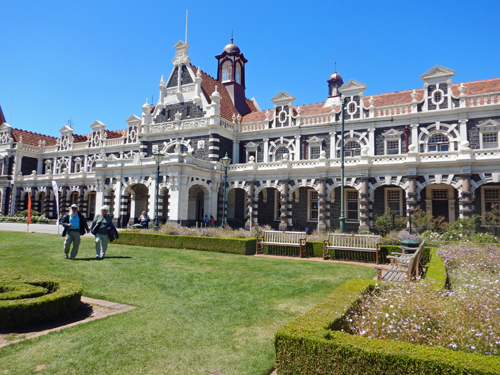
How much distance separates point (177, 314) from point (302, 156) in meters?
24.9

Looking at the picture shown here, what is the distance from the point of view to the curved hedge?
5.68 metres

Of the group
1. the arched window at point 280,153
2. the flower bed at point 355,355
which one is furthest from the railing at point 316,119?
the flower bed at point 355,355

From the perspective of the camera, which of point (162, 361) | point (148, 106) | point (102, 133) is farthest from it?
point (102, 133)

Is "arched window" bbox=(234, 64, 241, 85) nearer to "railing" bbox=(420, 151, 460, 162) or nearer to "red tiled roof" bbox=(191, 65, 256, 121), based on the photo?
"red tiled roof" bbox=(191, 65, 256, 121)

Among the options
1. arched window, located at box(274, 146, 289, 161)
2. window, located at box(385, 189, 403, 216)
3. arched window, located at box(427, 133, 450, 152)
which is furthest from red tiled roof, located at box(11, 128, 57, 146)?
arched window, located at box(427, 133, 450, 152)

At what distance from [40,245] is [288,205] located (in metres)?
18.2

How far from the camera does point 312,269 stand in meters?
11.8

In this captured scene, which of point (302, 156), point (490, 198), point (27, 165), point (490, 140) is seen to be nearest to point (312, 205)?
point (302, 156)

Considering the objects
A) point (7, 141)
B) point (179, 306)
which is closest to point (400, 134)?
point (179, 306)

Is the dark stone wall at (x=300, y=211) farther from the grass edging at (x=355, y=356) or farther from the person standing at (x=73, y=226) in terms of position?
the grass edging at (x=355, y=356)

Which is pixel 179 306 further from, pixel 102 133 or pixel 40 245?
pixel 102 133

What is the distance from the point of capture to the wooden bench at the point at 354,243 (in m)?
Result: 13.9

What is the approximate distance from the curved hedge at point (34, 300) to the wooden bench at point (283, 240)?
33.1ft

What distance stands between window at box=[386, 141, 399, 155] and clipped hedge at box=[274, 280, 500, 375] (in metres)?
25.1
